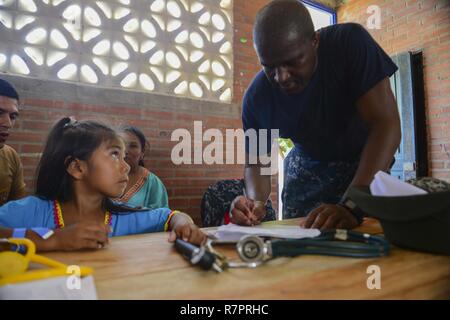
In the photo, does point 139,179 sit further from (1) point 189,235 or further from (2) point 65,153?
(1) point 189,235

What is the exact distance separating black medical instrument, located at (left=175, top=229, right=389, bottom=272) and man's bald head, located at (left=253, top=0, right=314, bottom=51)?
76 centimetres

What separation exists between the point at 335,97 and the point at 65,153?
3.78 feet

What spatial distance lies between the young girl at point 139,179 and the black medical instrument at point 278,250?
1826mm

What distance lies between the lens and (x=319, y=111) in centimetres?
149

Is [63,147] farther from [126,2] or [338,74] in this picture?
[126,2]

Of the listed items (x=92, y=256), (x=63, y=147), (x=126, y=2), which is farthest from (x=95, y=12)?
(x=92, y=256)

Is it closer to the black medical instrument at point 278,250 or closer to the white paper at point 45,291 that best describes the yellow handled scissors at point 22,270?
the white paper at point 45,291

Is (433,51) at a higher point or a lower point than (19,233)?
higher

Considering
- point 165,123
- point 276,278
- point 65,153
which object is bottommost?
point 276,278

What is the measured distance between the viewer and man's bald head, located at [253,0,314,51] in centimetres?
118

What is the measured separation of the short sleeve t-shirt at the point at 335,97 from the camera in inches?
53.6

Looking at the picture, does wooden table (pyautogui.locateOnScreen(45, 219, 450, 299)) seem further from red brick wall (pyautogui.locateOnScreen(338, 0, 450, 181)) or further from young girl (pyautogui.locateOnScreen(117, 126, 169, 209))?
red brick wall (pyautogui.locateOnScreen(338, 0, 450, 181))

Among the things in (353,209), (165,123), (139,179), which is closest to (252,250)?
(353,209)

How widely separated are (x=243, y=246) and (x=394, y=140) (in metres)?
0.87
